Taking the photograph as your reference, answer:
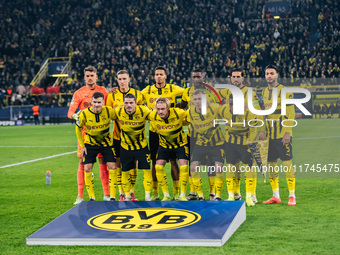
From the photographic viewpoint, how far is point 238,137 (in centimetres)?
768

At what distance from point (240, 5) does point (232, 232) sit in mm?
34433

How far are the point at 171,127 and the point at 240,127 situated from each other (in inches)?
40.6

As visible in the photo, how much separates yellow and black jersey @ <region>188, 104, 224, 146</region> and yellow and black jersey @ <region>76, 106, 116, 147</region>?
1225 millimetres

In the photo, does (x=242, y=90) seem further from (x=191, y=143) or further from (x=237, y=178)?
(x=237, y=178)

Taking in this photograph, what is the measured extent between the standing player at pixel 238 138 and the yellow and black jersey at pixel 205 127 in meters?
0.14

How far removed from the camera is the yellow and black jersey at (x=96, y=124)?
7746 millimetres

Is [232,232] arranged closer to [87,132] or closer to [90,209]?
[90,209]

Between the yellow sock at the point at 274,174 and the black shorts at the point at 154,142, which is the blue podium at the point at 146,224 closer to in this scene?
the yellow sock at the point at 274,174

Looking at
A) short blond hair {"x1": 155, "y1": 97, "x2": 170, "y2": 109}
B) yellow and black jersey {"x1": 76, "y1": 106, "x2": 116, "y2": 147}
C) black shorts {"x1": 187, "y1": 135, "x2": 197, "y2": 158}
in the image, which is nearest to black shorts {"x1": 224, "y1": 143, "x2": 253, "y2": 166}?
black shorts {"x1": 187, "y1": 135, "x2": 197, "y2": 158}

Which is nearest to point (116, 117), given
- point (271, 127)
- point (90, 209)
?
point (90, 209)

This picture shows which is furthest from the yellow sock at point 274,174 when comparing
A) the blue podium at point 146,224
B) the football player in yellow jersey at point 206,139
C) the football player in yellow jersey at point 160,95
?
the football player in yellow jersey at point 160,95

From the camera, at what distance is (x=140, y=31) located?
39.2m

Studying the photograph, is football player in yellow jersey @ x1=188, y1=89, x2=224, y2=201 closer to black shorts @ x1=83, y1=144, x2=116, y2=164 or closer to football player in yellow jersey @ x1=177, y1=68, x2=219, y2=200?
football player in yellow jersey @ x1=177, y1=68, x2=219, y2=200

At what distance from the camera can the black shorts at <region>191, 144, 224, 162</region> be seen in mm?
7754
